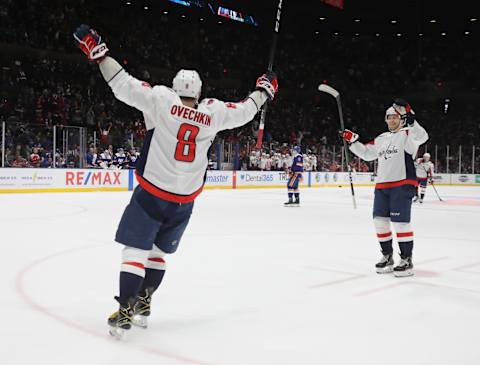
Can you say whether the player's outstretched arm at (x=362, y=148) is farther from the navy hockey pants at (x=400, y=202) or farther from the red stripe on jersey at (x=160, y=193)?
the red stripe on jersey at (x=160, y=193)

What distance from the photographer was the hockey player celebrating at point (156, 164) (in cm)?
287

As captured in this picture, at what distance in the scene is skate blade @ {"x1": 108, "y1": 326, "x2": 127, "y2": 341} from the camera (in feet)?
9.31

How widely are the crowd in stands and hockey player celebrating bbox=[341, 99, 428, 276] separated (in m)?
12.3

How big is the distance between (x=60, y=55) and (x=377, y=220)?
60.8 feet

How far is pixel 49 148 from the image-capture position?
1580 cm

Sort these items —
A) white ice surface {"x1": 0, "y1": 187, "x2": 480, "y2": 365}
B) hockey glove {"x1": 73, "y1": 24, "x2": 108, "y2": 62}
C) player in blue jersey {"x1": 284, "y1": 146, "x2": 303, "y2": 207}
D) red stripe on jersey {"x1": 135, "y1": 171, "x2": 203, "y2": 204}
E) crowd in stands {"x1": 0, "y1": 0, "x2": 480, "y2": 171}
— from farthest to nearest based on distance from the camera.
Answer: crowd in stands {"x1": 0, "y1": 0, "x2": 480, "y2": 171} < player in blue jersey {"x1": 284, "y1": 146, "x2": 303, "y2": 207} < red stripe on jersey {"x1": 135, "y1": 171, "x2": 203, "y2": 204} < hockey glove {"x1": 73, "y1": 24, "x2": 108, "y2": 62} < white ice surface {"x1": 0, "y1": 187, "x2": 480, "y2": 365}

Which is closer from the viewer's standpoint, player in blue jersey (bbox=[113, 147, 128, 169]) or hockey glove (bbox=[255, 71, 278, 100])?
hockey glove (bbox=[255, 71, 278, 100])

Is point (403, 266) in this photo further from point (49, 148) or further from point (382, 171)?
point (49, 148)

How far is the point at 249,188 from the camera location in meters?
20.6

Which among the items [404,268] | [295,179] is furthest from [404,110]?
[295,179]

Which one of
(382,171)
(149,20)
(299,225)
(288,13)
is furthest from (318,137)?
(382,171)

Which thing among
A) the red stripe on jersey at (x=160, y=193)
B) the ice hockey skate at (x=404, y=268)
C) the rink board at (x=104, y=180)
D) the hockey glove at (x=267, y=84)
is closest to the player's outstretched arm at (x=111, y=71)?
the red stripe on jersey at (x=160, y=193)

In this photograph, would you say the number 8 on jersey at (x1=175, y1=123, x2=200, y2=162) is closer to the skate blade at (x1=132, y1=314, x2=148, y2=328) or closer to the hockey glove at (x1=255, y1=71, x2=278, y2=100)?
the hockey glove at (x1=255, y1=71, x2=278, y2=100)

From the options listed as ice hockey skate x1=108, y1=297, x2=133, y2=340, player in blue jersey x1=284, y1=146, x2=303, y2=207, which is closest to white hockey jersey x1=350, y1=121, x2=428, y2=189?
ice hockey skate x1=108, y1=297, x2=133, y2=340
